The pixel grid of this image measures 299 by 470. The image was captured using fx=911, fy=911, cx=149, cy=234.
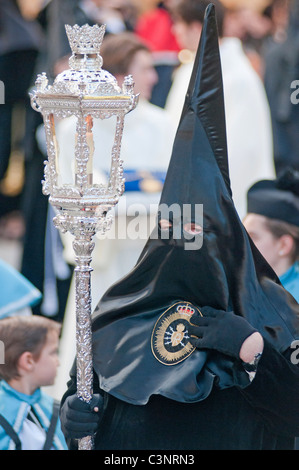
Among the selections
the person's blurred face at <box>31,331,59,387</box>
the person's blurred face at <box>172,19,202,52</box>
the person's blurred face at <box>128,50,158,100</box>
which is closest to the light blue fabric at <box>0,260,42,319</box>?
the person's blurred face at <box>31,331,59,387</box>

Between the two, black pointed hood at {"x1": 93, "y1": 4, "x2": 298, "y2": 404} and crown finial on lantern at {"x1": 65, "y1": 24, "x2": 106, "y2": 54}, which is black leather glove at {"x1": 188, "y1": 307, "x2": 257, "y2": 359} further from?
crown finial on lantern at {"x1": 65, "y1": 24, "x2": 106, "y2": 54}

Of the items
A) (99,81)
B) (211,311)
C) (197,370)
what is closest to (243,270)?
(211,311)

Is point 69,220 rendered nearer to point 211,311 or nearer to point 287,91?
point 211,311

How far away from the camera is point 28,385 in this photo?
3400 millimetres

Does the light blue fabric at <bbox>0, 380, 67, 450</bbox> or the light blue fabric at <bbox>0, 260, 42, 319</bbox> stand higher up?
the light blue fabric at <bbox>0, 260, 42, 319</bbox>

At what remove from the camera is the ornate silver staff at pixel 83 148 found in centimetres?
241

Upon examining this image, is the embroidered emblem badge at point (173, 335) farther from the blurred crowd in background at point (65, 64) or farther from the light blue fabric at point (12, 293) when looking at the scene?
the blurred crowd in background at point (65, 64)

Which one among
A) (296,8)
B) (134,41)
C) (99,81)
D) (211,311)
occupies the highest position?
(296,8)

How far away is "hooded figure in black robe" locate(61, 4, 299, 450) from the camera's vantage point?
8.43ft

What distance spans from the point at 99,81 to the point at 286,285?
56.5 inches

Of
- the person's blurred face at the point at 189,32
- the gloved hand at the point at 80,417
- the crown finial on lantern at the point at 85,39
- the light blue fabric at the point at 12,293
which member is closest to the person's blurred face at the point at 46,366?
the light blue fabric at the point at 12,293

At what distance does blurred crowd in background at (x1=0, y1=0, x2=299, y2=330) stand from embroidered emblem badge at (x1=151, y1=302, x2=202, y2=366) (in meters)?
2.82

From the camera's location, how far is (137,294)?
2734 millimetres

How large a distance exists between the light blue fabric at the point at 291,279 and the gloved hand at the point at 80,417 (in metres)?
1.13
